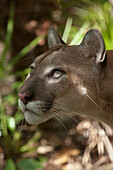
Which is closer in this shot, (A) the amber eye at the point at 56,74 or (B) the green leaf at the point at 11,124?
(A) the amber eye at the point at 56,74

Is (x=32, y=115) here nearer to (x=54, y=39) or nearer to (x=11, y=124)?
(x=54, y=39)

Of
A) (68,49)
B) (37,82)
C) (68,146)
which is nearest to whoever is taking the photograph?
(37,82)

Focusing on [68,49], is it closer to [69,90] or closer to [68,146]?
[69,90]

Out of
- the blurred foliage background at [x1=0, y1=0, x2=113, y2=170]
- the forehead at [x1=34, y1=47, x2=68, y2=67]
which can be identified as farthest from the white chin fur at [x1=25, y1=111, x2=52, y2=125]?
the forehead at [x1=34, y1=47, x2=68, y2=67]

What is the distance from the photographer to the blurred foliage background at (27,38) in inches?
154

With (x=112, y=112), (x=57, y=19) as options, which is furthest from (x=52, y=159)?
(x=57, y=19)

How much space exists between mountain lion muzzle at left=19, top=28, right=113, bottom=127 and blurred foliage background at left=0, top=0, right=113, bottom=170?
51 centimetres

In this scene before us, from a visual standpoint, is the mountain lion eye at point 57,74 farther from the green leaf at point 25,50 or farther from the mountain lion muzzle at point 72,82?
the green leaf at point 25,50

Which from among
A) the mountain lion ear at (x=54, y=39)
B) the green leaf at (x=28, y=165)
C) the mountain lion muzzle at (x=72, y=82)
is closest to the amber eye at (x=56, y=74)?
the mountain lion muzzle at (x=72, y=82)

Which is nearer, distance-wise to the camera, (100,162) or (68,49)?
(68,49)

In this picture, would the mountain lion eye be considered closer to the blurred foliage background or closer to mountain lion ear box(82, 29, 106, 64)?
mountain lion ear box(82, 29, 106, 64)

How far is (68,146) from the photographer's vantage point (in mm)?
4801

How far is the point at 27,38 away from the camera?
6039 millimetres

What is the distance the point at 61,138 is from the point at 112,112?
90.1 inches
